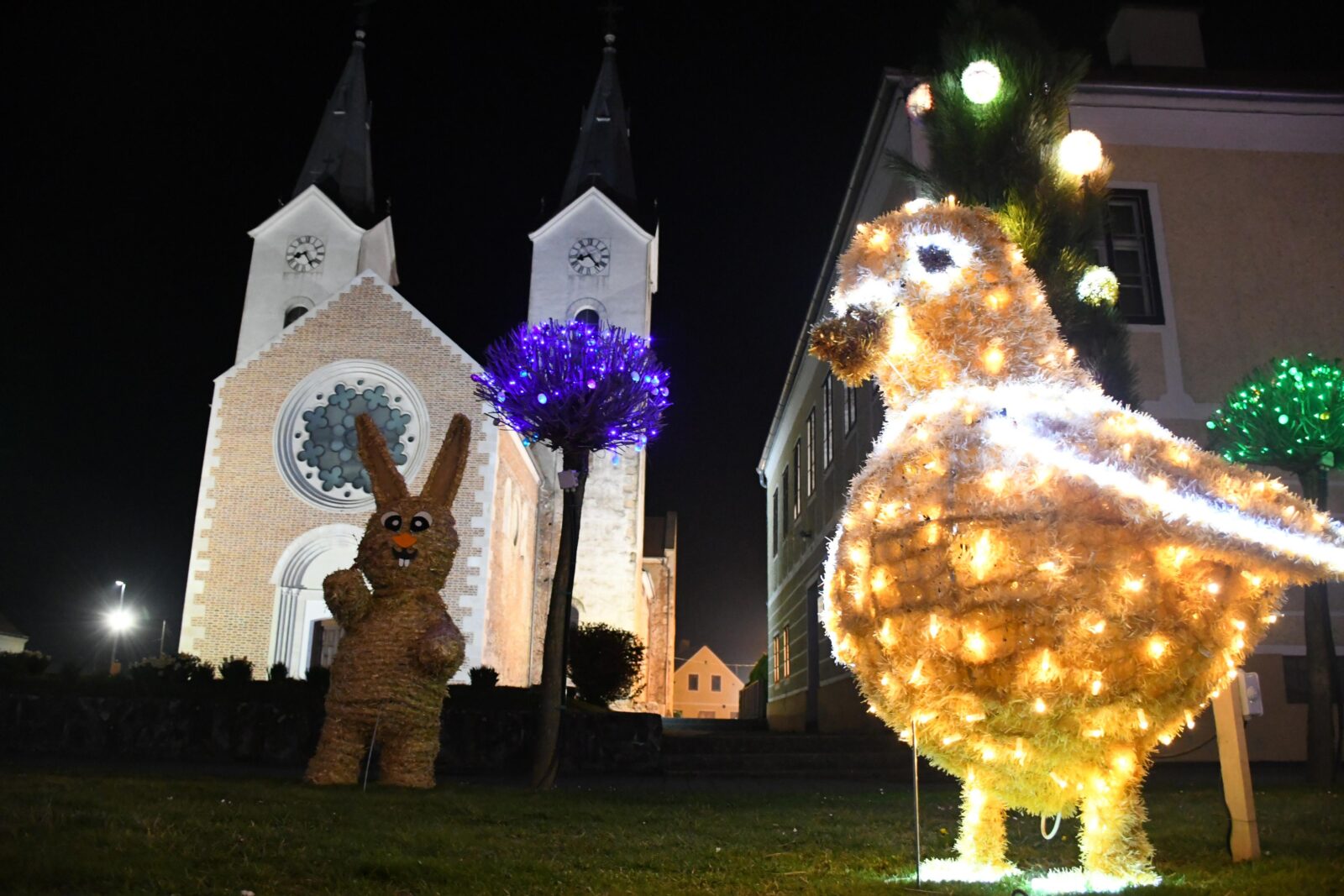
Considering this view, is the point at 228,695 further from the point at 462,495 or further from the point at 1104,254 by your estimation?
the point at 1104,254

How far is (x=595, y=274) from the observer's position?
33812mm

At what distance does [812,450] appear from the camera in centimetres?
2277

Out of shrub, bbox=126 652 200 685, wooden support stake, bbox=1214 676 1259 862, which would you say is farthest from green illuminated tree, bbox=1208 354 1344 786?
shrub, bbox=126 652 200 685

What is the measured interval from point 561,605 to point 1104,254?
30.5 ft

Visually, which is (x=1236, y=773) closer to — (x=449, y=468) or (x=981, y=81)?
(x=981, y=81)

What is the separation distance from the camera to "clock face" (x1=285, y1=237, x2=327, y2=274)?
32.0 m

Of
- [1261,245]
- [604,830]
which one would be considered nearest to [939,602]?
[604,830]

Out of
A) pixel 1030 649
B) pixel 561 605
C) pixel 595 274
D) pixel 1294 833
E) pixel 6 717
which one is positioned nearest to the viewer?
pixel 1030 649

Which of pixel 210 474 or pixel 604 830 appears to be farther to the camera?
pixel 210 474

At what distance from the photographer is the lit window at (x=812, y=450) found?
72.9ft

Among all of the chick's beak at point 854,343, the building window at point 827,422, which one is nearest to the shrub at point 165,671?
the building window at point 827,422

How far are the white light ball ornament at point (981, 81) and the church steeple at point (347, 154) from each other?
28482 mm

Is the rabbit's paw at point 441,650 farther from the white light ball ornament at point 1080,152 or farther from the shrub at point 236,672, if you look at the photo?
the shrub at point 236,672

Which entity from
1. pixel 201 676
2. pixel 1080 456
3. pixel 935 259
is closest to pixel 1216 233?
pixel 935 259
